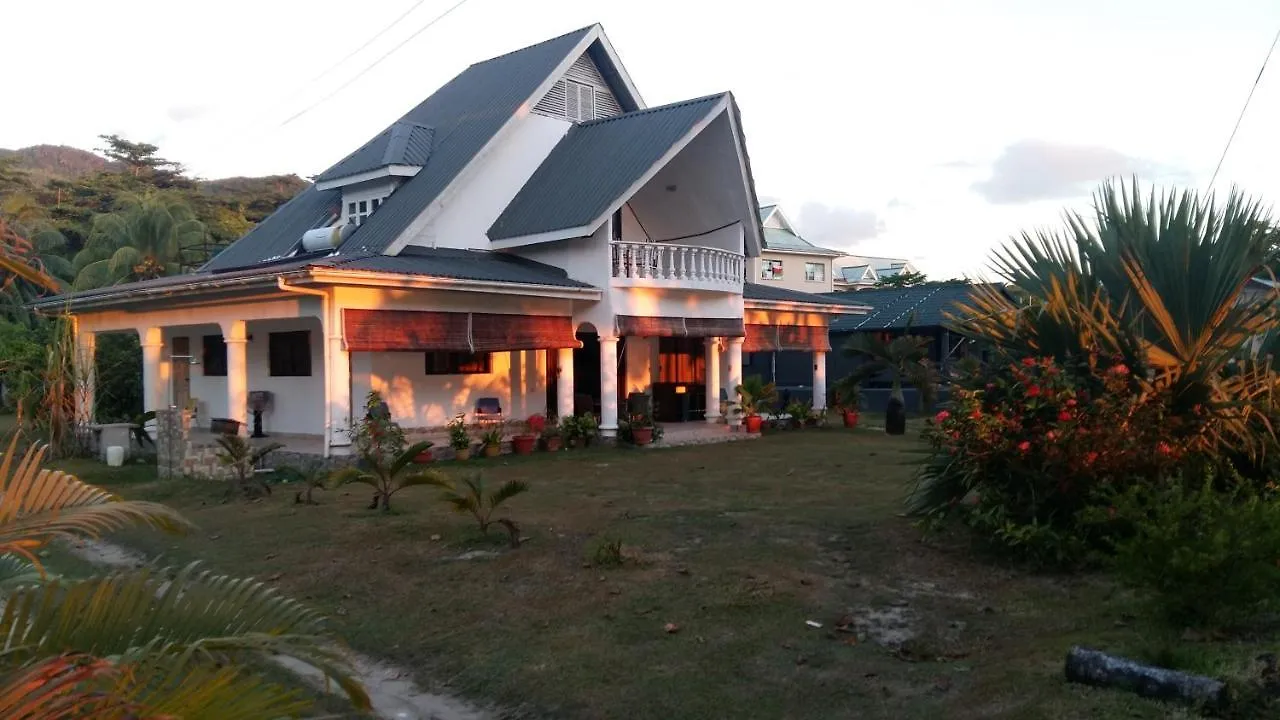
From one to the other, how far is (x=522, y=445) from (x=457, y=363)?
219 centimetres

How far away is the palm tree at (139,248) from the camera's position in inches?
1350

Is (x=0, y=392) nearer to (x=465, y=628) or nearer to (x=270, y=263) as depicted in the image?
(x=270, y=263)

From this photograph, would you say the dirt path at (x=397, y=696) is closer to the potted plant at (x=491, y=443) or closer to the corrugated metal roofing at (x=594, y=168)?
the potted plant at (x=491, y=443)

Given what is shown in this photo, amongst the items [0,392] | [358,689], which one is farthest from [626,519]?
[0,392]

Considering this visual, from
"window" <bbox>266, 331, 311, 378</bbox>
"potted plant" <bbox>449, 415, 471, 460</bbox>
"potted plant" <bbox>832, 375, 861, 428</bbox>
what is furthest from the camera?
"potted plant" <bbox>832, 375, 861, 428</bbox>

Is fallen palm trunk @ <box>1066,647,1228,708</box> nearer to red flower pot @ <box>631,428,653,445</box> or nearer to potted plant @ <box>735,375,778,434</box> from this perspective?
red flower pot @ <box>631,428,653,445</box>

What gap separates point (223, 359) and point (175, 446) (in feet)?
21.1

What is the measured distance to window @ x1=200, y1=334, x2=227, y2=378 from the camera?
21.6 m

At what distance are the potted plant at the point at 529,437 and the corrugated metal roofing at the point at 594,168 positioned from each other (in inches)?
140

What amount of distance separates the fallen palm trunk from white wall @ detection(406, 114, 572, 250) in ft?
50.4

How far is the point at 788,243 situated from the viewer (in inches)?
2056

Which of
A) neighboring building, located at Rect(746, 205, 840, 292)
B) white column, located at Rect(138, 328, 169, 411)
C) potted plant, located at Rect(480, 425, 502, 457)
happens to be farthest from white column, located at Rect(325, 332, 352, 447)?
neighboring building, located at Rect(746, 205, 840, 292)

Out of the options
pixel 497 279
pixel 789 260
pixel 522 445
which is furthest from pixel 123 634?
pixel 789 260

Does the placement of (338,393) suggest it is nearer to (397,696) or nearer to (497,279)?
(497,279)
